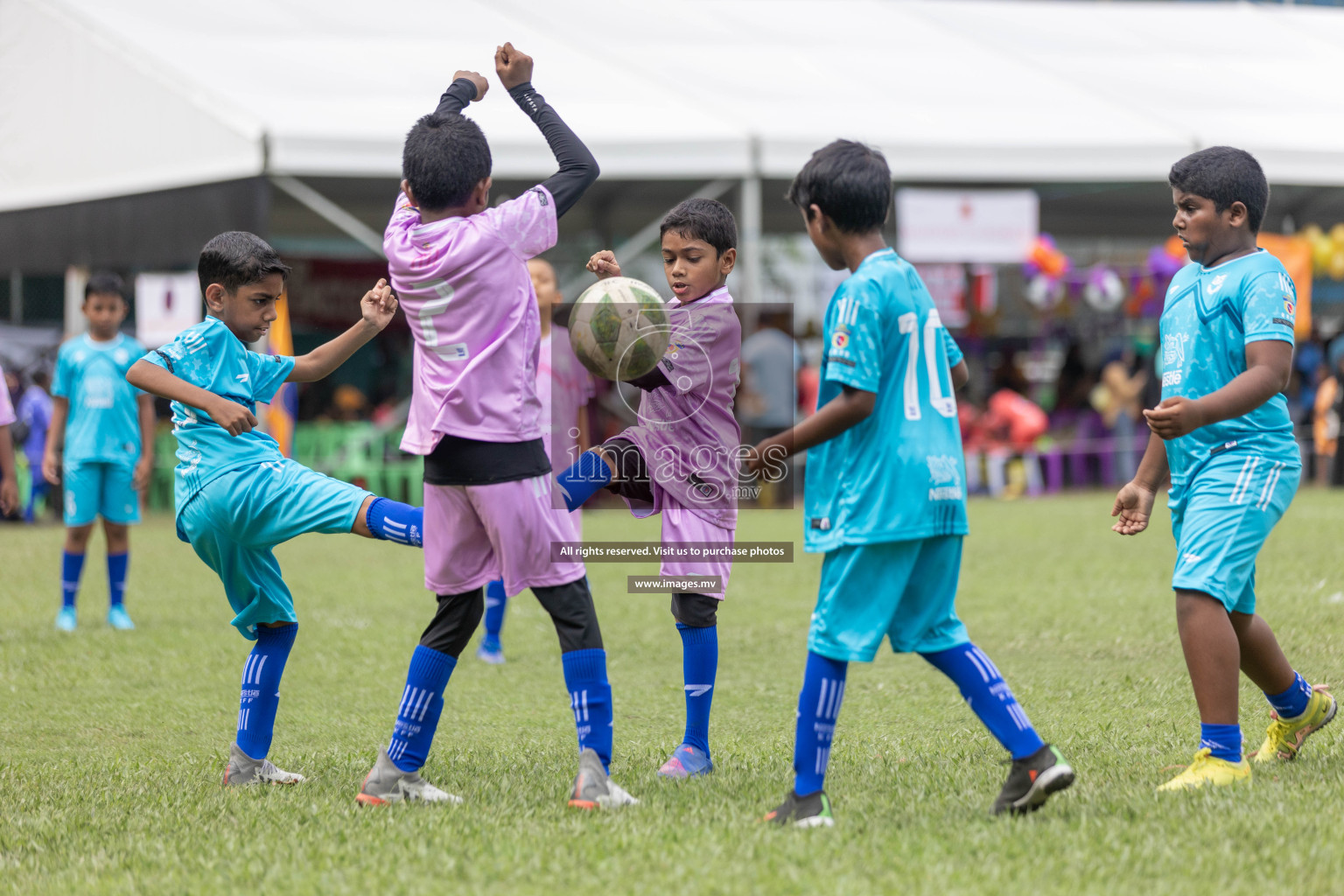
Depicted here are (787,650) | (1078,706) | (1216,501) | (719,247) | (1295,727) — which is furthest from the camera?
(787,650)

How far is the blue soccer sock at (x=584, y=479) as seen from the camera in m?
4.93

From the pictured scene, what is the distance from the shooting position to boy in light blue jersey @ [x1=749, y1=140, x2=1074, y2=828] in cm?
370

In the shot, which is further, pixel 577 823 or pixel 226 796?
pixel 226 796

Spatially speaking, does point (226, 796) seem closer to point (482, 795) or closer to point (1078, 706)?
point (482, 795)

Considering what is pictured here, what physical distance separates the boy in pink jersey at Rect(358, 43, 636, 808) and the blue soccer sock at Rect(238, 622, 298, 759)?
67 centimetres

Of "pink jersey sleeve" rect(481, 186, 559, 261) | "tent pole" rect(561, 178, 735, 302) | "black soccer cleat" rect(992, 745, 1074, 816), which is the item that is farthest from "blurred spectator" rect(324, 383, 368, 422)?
"black soccer cleat" rect(992, 745, 1074, 816)

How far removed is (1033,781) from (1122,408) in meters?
17.3

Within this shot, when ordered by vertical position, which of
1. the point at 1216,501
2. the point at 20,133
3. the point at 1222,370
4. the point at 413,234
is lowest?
the point at 1216,501

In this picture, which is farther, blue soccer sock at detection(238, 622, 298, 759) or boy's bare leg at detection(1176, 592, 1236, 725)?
blue soccer sock at detection(238, 622, 298, 759)

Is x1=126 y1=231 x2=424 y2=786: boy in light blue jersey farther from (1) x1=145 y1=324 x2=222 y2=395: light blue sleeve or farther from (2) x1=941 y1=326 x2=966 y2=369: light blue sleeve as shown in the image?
(2) x1=941 y1=326 x2=966 y2=369: light blue sleeve

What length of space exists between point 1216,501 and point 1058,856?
4.45ft

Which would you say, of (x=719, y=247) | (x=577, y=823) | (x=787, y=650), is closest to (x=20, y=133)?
(x=787, y=650)

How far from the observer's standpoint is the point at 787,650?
25.1 feet

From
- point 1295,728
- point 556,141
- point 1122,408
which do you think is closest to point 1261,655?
point 1295,728
